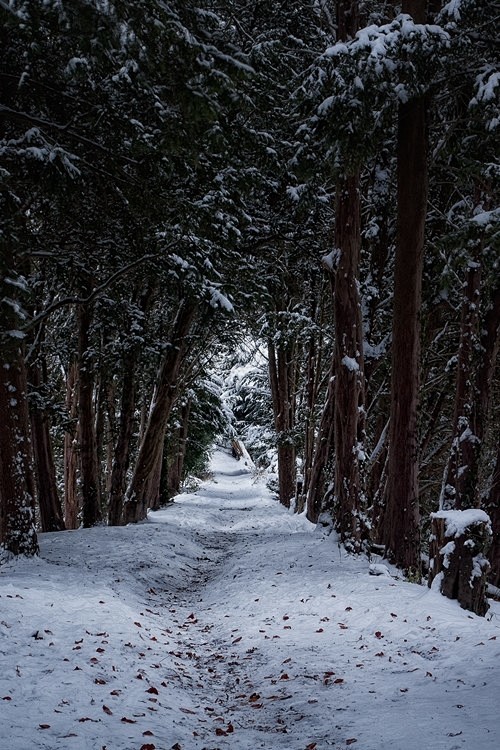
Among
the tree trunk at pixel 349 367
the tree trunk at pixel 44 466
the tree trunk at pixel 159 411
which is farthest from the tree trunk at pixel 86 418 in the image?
the tree trunk at pixel 349 367

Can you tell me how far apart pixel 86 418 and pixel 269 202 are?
6.34m

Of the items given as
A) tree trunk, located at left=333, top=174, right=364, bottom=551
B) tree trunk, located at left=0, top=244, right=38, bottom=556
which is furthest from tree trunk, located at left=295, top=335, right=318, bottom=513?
tree trunk, located at left=0, top=244, right=38, bottom=556

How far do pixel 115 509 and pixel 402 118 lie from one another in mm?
11888

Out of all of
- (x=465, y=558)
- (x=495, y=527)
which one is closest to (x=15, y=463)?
(x=465, y=558)

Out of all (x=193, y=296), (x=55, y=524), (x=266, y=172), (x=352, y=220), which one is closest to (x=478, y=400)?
(x=352, y=220)

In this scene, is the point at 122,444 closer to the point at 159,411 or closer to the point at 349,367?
the point at 159,411

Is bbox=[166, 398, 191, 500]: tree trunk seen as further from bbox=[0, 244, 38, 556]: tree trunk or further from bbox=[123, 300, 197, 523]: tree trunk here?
bbox=[0, 244, 38, 556]: tree trunk

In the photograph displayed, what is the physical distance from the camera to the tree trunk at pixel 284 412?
19.9 m

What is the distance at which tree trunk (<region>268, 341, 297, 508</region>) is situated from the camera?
19.9 m

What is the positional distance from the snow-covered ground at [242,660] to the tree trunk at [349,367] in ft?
2.70

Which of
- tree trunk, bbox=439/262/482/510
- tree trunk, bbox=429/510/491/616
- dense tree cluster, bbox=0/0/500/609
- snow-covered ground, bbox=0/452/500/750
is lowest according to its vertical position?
snow-covered ground, bbox=0/452/500/750

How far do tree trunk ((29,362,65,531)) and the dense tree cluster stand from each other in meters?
0.05

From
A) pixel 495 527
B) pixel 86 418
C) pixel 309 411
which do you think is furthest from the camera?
pixel 309 411

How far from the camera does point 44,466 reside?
1322 centimetres
